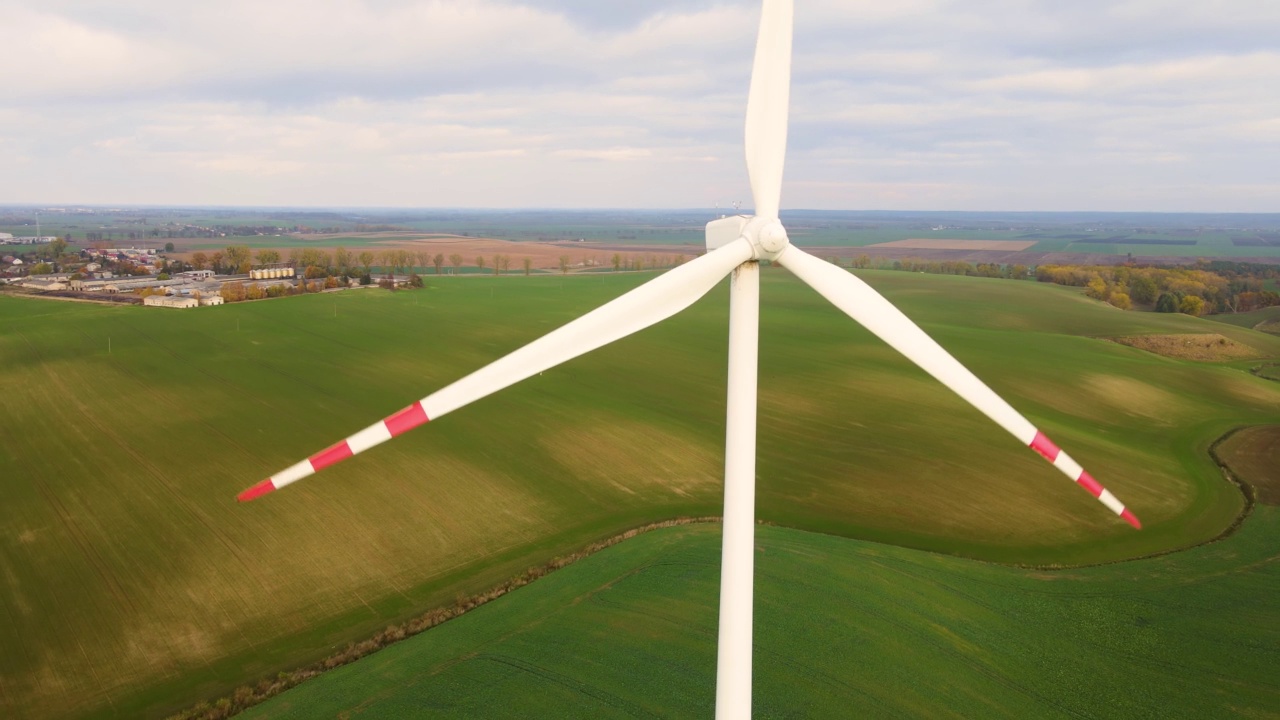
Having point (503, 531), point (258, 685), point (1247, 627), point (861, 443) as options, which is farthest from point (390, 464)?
point (1247, 627)

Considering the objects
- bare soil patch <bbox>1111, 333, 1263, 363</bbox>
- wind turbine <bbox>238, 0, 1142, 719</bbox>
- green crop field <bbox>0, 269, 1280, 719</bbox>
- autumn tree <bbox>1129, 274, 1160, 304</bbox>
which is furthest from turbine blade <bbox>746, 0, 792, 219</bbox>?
autumn tree <bbox>1129, 274, 1160, 304</bbox>

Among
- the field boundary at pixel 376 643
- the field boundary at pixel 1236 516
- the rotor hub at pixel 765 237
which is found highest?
the rotor hub at pixel 765 237

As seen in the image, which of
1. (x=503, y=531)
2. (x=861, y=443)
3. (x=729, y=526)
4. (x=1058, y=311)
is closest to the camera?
(x=729, y=526)

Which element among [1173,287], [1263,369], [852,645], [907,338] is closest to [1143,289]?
[1173,287]

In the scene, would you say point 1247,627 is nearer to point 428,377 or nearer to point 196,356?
point 428,377

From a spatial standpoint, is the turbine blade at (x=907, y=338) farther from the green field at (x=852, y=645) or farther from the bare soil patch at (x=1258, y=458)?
the bare soil patch at (x=1258, y=458)

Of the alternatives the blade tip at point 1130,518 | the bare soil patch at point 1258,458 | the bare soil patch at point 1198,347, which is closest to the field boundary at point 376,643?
the blade tip at point 1130,518
